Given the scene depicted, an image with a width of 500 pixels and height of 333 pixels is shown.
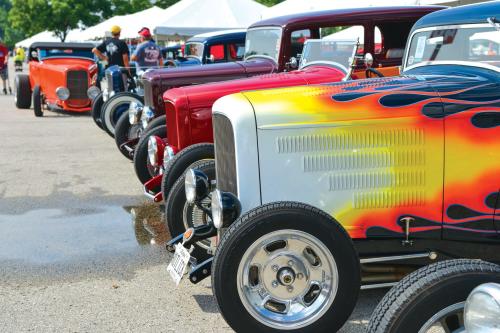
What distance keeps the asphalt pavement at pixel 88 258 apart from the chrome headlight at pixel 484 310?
173 cm

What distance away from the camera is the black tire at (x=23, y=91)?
1620 cm

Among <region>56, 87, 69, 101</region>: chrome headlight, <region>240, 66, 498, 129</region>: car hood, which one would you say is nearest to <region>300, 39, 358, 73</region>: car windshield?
<region>240, 66, 498, 129</region>: car hood

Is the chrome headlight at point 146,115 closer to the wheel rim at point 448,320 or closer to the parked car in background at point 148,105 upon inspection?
the parked car in background at point 148,105

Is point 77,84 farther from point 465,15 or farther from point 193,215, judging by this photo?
point 465,15

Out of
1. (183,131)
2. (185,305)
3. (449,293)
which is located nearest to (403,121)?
(449,293)

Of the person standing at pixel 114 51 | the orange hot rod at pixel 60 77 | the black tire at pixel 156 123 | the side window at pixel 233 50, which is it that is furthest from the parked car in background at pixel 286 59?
the orange hot rod at pixel 60 77

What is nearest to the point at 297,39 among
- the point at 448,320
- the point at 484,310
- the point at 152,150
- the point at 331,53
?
the point at 331,53

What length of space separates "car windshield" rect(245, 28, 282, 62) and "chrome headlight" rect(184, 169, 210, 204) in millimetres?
3674

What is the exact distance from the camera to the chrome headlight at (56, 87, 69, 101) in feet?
46.8

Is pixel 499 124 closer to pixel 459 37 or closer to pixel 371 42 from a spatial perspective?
pixel 459 37

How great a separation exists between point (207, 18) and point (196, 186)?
51.3ft

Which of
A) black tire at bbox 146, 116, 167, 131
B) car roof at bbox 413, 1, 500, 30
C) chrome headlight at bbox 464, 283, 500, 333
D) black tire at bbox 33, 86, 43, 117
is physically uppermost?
car roof at bbox 413, 1, 500, 30

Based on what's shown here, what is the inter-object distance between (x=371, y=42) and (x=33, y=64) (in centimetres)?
1032

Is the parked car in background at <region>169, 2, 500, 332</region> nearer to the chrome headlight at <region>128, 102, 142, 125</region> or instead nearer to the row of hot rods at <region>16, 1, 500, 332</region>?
the row of hot rods at <region>16, 1, 500, 332</region>
